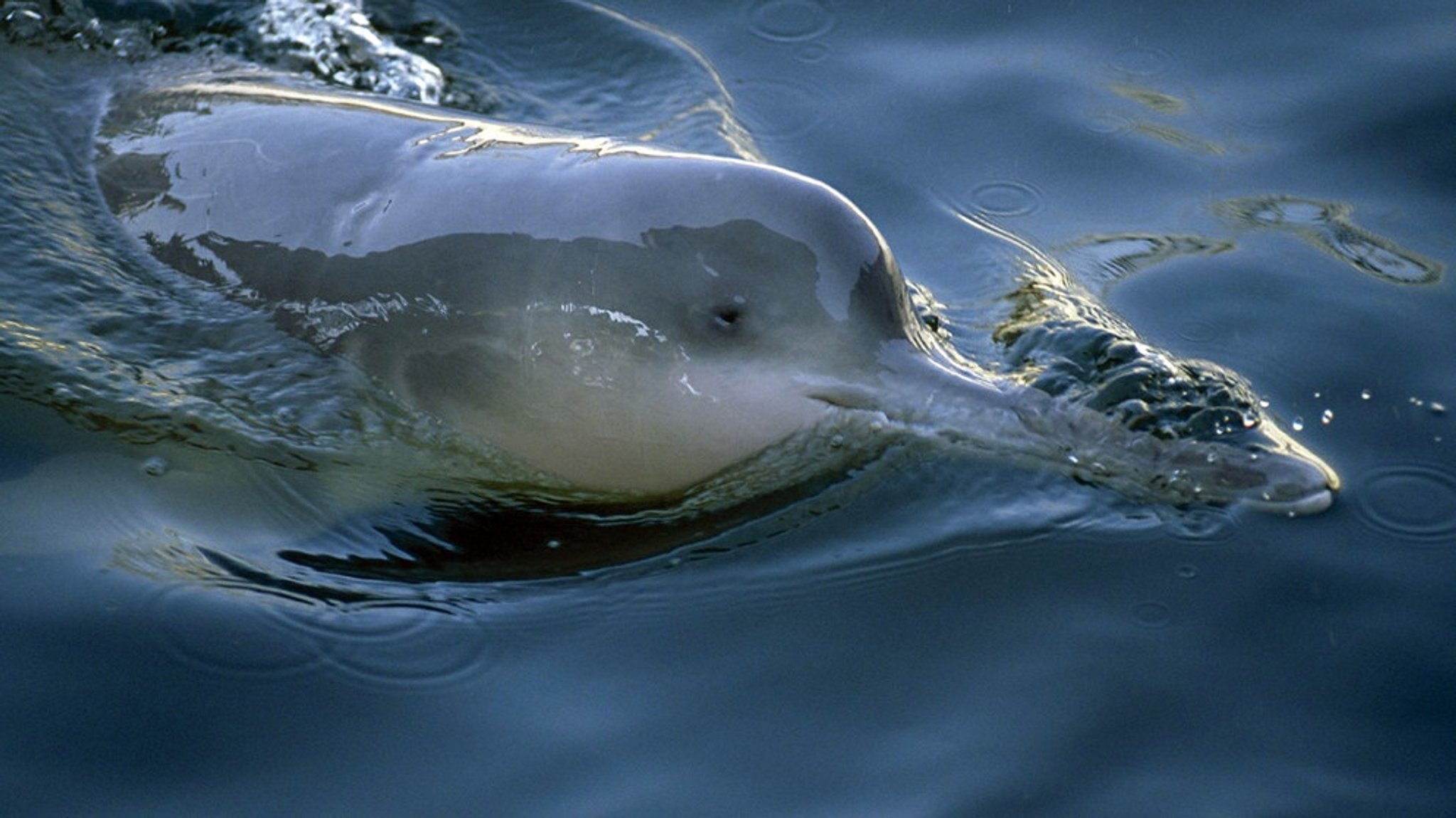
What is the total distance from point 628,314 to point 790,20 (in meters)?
3.97

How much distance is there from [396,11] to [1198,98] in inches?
156

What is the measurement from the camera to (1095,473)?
4664 mm

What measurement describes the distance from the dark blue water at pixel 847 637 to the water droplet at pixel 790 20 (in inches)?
96.6

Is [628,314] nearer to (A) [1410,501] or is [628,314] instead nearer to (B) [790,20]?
(A) [1410,501]

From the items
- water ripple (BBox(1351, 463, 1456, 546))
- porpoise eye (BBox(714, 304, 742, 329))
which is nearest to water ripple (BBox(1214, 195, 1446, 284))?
water ripple (BBox(1351, 463, 1456, 546))

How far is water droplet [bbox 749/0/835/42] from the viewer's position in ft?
27.3

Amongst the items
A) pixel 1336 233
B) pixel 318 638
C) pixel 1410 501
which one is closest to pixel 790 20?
pixel 1336 233

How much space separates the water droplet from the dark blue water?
2.45 metres

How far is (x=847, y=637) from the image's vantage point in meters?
4.29

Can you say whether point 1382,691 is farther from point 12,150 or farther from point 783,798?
point 12,150

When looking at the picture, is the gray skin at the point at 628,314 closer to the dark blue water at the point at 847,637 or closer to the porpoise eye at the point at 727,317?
the porpoise eye at the point at 727,317

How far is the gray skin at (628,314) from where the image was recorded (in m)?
4.74

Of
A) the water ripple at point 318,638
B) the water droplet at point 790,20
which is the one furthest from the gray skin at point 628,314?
the water droplet at point 790,20

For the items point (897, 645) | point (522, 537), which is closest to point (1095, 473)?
point (897, 645)
